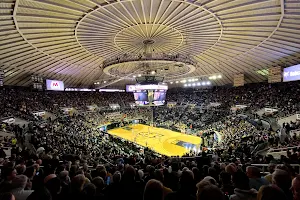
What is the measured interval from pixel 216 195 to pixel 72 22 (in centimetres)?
1408

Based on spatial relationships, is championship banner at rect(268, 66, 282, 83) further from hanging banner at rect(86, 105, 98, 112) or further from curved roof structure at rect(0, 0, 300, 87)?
hanging banner at rect(86, 105, 98, 112)

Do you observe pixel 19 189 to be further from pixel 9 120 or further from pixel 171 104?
pixel 171 104

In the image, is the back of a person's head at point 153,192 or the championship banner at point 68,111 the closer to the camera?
the back of a person's head at point 153,192

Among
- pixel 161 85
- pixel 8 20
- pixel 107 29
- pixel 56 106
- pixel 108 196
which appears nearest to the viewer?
pixel 108 196

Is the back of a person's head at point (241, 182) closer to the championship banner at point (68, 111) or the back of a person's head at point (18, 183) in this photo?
the back of a person's head at point (18, 183)

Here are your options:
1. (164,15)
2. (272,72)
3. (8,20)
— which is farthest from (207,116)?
(8,20)

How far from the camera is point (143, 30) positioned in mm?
14594

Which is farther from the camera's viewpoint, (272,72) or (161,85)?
(272,72)

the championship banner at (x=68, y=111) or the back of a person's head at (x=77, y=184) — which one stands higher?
the back of a person's head at (x=77, y=184)

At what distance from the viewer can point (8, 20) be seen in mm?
11125

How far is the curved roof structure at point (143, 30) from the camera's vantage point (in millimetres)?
10750

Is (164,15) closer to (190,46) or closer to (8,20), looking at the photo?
(190,46)

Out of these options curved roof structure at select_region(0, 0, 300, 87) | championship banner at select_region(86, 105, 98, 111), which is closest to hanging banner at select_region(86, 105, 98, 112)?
championship banner at select_region(86, 105, 98, 111)

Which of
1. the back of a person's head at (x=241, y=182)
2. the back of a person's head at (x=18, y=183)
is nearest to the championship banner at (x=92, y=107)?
the back of a person's head at (x=18, y=183)
